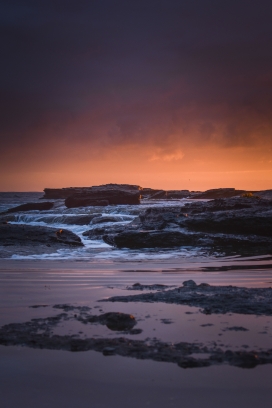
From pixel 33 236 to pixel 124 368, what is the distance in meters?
9.42

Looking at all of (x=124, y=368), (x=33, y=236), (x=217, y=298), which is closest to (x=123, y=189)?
(x=33, y=236)

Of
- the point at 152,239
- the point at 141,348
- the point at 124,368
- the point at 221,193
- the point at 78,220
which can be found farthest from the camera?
the point at 221,193

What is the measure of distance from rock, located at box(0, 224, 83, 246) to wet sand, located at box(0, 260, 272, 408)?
6017mm

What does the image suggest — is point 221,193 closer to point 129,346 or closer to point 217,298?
point 217,298

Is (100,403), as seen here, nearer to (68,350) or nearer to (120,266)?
Answer: (68,350)

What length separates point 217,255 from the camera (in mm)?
9430

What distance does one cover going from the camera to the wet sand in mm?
2359

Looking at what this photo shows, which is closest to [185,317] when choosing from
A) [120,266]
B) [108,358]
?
[108,358]

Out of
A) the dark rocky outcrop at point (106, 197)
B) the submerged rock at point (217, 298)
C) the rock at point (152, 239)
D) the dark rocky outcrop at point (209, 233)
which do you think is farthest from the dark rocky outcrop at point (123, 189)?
the submerged rock at point (217, 298)

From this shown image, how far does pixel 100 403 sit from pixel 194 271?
4985mm

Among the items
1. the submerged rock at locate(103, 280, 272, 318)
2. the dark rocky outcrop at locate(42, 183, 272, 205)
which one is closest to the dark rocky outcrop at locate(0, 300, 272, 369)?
the submerged rock at locate(103, 280, 272, 318)

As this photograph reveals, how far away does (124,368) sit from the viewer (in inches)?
108

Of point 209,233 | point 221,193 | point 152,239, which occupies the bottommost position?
point 152,239

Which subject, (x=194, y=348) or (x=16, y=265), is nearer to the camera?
(x=194, y=348)
